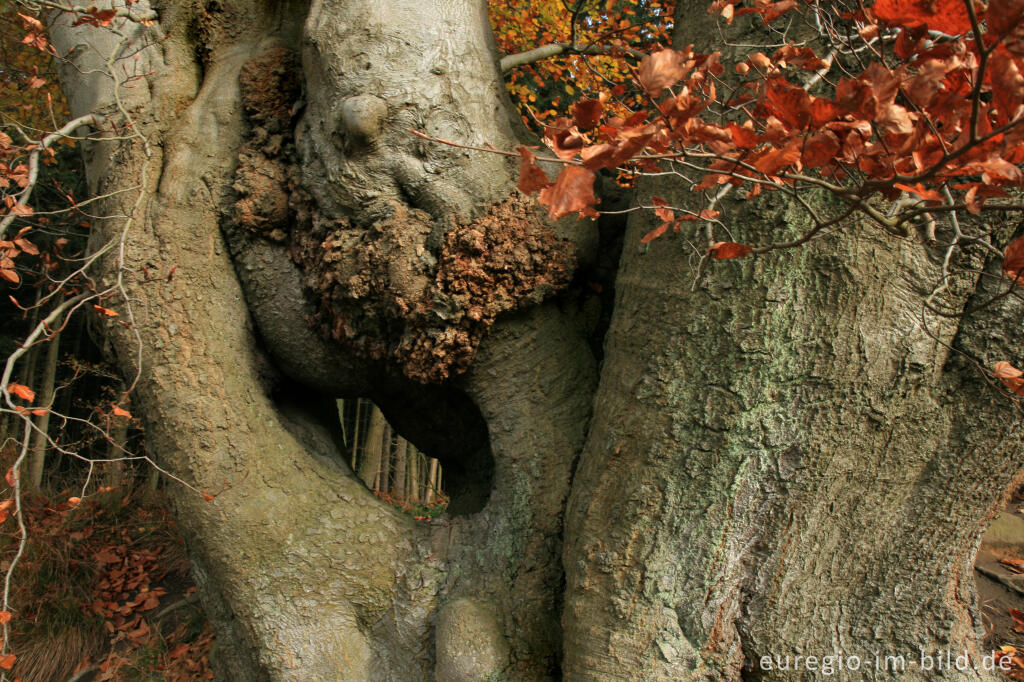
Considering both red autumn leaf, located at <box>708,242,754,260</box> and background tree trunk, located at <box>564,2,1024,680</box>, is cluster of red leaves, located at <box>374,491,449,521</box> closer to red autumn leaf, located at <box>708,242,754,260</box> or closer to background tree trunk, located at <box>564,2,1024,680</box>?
background tree trunk, located at <box>564,2,1024,680</box>

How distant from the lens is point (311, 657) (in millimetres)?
2268

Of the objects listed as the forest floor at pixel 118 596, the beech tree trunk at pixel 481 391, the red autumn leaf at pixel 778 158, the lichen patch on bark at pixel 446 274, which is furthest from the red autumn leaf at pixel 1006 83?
the forest floor at pixel 118 596

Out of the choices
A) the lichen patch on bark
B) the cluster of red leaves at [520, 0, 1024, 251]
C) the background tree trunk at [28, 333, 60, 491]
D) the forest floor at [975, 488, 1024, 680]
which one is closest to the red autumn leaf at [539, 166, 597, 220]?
the cluster of red leaves at [520, 0, 1024, 251]

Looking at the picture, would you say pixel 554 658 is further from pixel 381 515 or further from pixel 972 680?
pixel 972 680

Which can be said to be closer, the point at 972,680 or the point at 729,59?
the point at 972,680

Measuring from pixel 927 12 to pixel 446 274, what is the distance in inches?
61.4

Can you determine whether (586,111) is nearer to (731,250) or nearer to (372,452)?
(731,250)

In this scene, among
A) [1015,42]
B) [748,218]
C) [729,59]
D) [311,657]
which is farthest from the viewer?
[311,657]

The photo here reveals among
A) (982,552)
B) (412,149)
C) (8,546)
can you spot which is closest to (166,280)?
(412,149)

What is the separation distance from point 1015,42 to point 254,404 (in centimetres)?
249

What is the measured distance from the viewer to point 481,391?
2.45 metres

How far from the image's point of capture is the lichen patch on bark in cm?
228

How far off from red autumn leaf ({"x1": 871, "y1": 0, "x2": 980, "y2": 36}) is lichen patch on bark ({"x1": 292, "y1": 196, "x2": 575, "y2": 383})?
4.61ft

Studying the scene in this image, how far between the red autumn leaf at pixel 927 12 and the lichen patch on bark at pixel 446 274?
1404 mm
